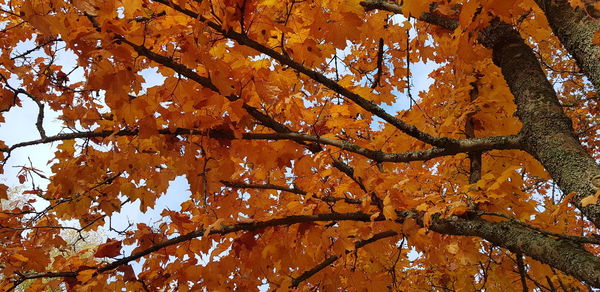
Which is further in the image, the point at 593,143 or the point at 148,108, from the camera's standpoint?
the point at 593,143

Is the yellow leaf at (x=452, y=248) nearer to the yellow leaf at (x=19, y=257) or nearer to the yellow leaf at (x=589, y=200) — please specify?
the yellow leaf at (x=589, y=200)

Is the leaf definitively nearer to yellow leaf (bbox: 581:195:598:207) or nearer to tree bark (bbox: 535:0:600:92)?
yellow leaf (bbox: 581:195:598:207)

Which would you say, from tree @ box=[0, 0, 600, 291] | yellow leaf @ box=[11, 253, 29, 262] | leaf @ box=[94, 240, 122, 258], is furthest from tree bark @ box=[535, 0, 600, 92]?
yellow leaf @ box=[11, 253, 29, 262]

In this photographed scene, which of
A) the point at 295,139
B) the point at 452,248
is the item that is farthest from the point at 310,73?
the point at 452,248

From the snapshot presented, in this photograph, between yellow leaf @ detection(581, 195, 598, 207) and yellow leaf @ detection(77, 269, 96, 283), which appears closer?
yellow leaf @ detection(581, 195, 598, 207)

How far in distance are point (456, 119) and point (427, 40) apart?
2.84 feet

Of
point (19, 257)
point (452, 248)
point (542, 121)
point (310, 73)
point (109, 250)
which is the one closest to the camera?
point (310, 73)

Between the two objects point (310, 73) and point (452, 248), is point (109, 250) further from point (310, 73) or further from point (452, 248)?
point (452, 248)

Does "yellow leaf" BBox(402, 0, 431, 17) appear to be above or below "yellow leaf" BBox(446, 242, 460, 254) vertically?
above

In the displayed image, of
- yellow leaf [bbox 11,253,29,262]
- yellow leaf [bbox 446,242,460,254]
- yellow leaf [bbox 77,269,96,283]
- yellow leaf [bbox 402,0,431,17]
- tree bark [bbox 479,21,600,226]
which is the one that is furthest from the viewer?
yellow leaf [bbox 11,253,29,262]

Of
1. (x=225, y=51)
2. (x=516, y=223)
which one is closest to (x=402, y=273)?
(x=516, y=223)

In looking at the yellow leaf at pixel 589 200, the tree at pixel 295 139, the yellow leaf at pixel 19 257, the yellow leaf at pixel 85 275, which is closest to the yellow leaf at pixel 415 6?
the tree at pixel 295 139

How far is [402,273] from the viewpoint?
709cm

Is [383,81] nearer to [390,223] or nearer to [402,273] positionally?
[390,223]
